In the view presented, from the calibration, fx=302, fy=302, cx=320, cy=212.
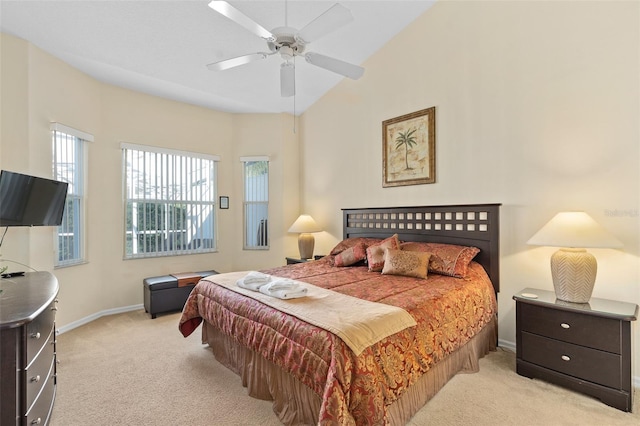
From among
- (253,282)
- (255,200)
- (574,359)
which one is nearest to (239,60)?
(253,282)

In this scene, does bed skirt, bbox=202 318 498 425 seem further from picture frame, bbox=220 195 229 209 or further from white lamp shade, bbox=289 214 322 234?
picture frame, bbox=220 195 229 209

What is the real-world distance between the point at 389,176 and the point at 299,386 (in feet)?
9.90

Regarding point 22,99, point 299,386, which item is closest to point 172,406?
point 299,386

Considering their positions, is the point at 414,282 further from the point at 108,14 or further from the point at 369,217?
the point at 108,14

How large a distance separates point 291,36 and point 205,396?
3.02m

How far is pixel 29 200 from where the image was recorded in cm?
275

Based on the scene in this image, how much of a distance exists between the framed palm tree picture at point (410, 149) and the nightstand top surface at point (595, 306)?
1.71 meters

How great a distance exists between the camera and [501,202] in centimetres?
322

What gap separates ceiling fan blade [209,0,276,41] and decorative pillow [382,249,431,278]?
2414mm

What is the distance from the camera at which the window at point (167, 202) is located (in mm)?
4645

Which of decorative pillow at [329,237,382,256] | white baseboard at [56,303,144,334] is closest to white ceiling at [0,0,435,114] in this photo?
decorative pillow at [329,237,382,256]

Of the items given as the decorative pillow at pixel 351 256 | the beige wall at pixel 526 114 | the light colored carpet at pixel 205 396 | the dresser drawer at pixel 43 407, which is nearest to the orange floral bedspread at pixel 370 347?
the light colored carpet at pixel 205 396

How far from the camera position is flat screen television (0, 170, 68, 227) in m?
2.57

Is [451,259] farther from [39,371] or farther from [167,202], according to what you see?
[167,202]
